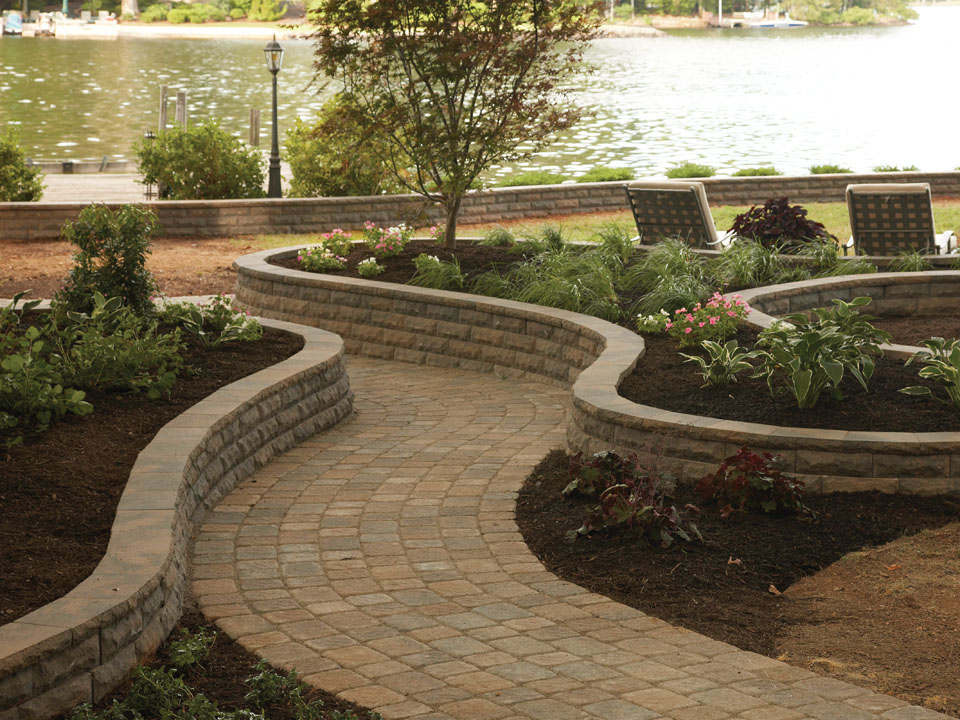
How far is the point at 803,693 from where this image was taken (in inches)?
173

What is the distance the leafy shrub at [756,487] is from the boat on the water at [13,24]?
116749 mm

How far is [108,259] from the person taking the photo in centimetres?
865

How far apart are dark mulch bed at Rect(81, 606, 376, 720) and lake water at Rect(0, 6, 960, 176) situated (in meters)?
14.5

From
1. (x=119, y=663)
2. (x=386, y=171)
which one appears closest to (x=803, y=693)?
(x=119, y=663)

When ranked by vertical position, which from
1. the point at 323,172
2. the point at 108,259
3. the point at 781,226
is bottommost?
the point at 108,259

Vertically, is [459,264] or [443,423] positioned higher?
[459,264]

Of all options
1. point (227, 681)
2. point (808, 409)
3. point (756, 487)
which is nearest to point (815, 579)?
point (756, 487)

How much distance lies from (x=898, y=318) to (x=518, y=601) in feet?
22.6

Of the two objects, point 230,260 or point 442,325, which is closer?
point 442,325

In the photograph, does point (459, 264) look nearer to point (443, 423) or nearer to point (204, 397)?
point (443, 423)

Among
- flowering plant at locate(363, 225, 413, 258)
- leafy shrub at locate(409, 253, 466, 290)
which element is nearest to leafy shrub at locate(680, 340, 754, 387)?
leafy shrub at locate(409, 253, 466, 290)

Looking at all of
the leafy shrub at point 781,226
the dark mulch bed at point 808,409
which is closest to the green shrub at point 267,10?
the leafy shrub at point 781,226

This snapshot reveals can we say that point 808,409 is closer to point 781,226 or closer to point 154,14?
point 781,226

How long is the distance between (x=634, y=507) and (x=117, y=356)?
3.33 metres
